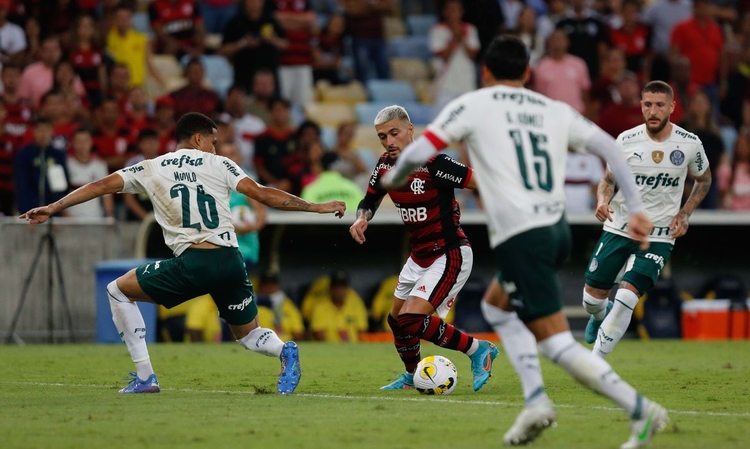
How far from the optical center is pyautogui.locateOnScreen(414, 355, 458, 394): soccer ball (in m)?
10.4

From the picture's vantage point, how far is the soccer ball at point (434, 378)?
34.1ft

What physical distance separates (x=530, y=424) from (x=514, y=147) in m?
1.65

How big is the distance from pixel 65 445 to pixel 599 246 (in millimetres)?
6351

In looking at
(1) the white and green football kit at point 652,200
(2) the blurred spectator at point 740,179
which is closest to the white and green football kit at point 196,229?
(1) the white and green football kit at point 652,200

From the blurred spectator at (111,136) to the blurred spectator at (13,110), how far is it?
1092 mm

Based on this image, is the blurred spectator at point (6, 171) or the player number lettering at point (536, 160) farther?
the blurred spectator at point (6, 171)

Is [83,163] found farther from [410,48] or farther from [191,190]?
[410,48]

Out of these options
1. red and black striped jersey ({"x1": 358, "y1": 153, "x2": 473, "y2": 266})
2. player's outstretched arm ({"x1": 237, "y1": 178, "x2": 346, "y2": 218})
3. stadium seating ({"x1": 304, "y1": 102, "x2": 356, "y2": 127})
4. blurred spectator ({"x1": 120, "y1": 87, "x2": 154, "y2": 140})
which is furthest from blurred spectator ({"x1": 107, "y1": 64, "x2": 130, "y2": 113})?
player's outstretched arm ({"x1": 237, "y1": 178, "x2": 346, "y2": 218})

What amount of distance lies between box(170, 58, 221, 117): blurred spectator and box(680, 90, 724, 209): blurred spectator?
26.5 feet

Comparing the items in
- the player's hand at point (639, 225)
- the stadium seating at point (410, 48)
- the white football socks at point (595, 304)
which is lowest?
the white football socks at point (595, 304)

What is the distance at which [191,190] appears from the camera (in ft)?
33.8

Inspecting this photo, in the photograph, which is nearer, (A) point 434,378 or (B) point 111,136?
(A) point 434,378

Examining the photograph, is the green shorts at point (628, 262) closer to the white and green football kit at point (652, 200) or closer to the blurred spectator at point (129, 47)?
the white and green football kit at point (652, 200)

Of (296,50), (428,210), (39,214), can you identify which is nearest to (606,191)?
(428,210)
